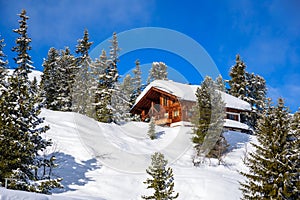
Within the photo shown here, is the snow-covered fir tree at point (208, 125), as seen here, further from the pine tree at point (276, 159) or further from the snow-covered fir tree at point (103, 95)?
the pine tree at point (276, 159)

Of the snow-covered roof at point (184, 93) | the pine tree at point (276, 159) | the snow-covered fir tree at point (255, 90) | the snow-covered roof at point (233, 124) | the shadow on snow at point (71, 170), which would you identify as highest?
the snow-covered fir tree at point (255, 90)

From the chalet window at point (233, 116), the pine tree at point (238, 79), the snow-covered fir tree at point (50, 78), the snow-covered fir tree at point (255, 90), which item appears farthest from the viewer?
the pine tree at point (238, 79)

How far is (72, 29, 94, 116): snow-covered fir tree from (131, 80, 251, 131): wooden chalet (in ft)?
24.6

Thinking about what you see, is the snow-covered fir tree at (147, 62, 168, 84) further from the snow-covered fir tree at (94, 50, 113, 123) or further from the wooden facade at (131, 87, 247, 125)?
the snow-covered fir tree at (94, 50, 113, 123)

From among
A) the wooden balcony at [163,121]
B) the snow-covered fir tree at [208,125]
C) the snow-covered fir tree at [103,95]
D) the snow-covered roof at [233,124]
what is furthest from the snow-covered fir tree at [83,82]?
the snow-covered roof at [233,124]

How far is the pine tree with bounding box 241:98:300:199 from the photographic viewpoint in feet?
36.7

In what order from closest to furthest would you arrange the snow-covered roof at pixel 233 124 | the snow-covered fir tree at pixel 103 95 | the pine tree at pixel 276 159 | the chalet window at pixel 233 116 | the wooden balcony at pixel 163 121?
the pine tree at pixel 276 159, the snow-covered fir tree at pixel 103 95, the wooden balcony at pixel 163 121, the snow-covered roof at pixel 233 124, the chalet window at pixel 233 116

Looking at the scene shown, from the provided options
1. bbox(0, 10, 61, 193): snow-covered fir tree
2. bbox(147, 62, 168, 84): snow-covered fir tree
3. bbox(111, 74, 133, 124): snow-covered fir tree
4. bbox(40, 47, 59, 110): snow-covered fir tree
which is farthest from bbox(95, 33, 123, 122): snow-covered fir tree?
bbox(147, 62, 168, 84): snow-covered fir tree

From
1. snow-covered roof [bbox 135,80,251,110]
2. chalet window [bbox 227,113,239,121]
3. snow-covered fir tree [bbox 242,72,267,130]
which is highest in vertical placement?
snow-covered fir tree [bbox 242,72,267,130]

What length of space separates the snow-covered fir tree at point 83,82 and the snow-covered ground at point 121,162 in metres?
6.70

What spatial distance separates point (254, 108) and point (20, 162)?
38445mm

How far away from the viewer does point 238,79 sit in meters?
45.5

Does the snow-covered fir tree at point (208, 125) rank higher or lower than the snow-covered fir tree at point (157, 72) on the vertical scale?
lower

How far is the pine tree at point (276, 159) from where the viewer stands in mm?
11195
